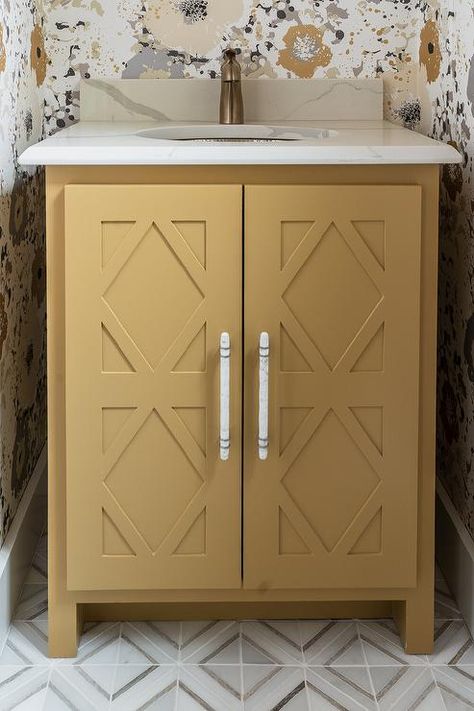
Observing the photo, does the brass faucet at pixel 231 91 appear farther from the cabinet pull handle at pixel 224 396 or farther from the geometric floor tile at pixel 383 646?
the geometric floor tile at pixel 383 646

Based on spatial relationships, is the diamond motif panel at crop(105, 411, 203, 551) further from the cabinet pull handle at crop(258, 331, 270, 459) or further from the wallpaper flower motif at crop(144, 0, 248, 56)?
the wallpaper flower motif at crop(144, 0, 248, 56)

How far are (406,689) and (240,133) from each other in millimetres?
1250

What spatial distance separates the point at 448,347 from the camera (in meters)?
2.10

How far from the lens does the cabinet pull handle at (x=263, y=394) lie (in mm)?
1594

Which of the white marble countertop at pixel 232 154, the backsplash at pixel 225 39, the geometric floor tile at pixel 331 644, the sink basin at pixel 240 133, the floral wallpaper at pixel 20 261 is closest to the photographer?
the white marble countertop at pixel 232 154

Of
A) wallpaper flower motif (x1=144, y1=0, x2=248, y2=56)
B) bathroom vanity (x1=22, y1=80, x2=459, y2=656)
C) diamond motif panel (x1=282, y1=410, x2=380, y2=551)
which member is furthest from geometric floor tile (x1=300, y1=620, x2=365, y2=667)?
wallpaper flower motif (x1=144, y1=0, x2=248, y2=56)

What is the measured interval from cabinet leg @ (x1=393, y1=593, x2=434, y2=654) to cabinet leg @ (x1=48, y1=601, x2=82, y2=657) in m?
0.62

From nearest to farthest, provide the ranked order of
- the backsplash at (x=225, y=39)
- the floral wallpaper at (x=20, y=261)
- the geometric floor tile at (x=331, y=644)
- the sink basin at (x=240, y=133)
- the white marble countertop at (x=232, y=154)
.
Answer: the white marble countertop at (x=232, y=154), the geometric floor tile at (x=331, y=644), the floral wallpaper at (x=20, y=261), the sink basin at (x=240, y=133), the backsplash at (x=225, y=39)

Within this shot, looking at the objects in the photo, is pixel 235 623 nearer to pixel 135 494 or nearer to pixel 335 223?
pixel 135 494

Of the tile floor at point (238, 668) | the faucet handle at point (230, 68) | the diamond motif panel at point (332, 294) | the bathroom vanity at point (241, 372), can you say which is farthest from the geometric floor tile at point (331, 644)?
the faucet handle at point (230, 68)

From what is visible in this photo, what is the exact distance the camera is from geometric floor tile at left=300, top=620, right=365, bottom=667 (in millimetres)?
1706

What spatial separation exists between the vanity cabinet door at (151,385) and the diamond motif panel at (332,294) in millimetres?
→ 113

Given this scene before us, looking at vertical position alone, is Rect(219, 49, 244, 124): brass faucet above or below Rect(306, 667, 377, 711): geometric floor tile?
above

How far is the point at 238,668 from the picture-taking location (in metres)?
1.68
